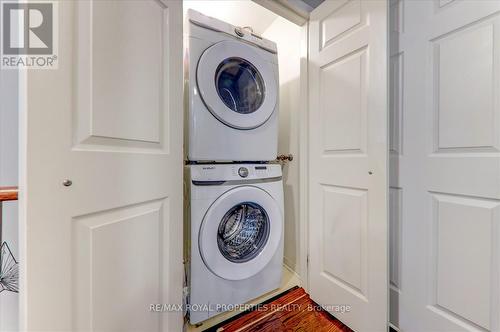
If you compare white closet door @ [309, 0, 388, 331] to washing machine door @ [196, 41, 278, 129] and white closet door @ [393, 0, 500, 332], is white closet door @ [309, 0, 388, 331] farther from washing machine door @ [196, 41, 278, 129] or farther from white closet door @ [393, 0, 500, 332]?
washing machine door @ [196, 41, 278, 129]

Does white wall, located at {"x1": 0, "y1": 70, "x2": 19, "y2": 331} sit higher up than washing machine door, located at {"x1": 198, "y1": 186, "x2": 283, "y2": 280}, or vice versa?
white wall, located at {"x1": 0, "y1": 70, "x2": 19, "y2": 331}

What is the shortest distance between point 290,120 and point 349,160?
0.70 m

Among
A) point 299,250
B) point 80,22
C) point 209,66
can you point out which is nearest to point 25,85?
point 80,22

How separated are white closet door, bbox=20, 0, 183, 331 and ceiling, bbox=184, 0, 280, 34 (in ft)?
3.34

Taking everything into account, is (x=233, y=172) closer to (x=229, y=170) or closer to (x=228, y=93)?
(x=229, y=170)

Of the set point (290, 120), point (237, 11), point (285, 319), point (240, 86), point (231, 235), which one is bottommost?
point (285, 319)

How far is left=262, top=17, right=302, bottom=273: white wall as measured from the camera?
1.60 m

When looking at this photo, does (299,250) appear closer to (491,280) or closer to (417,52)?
(491,280)

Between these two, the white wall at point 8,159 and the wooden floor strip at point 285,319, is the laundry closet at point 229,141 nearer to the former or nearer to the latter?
the wooden floor strip at point 285,319

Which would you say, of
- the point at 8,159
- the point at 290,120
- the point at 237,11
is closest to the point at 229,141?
the point at 290,120

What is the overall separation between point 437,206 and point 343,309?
2.42 ft

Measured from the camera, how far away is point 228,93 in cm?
127

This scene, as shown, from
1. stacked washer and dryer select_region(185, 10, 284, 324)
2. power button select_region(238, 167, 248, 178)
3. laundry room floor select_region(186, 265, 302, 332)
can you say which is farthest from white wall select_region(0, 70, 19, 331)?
power button select_region(238, 167, 248, 178)

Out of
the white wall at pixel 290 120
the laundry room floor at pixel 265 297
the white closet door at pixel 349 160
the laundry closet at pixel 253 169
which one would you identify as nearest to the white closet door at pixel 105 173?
the laundry closet at pixel 253 169
